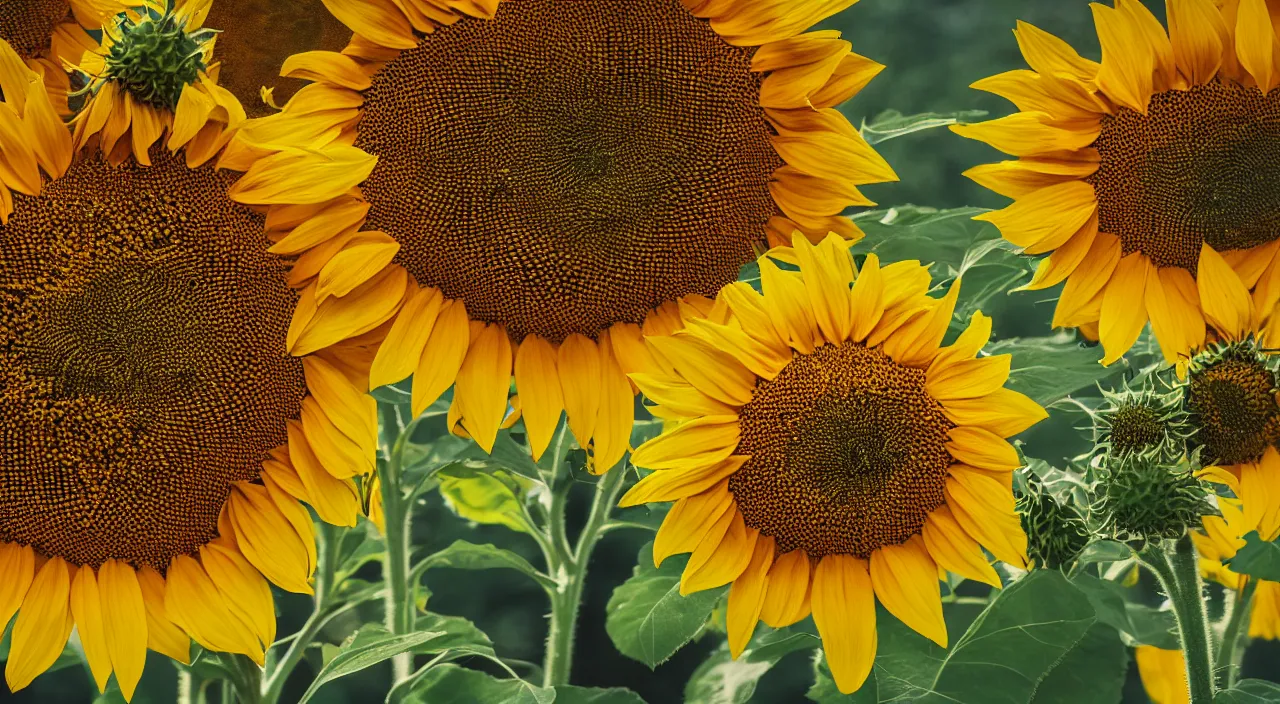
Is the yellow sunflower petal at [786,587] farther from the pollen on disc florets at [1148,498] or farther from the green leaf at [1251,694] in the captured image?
the green leaf at [1251,694]

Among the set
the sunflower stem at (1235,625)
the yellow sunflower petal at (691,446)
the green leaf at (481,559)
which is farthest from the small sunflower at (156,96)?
the sunflower stem at (1235,625)

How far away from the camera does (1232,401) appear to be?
3.51ft

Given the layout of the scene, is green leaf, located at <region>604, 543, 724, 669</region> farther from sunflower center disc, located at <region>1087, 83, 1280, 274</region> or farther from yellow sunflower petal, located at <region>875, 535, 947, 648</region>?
sunflower center disc, located at <region>1087, 83, 1280, 274</region>

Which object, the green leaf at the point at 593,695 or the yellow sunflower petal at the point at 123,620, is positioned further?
the green leaf at the point at 593,695

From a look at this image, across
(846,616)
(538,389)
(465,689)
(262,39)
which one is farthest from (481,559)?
(262,39)

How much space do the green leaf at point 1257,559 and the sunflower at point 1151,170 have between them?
19 centimetres

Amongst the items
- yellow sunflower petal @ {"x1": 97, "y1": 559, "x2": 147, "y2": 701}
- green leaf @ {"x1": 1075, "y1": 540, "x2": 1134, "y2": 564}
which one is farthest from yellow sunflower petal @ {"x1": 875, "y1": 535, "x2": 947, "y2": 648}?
yellow sunflower petal @ {"x1": 97, "y1": 559, "x2": 147, "y2": 701}

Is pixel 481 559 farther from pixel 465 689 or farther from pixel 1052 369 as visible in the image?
pixel 1052 369

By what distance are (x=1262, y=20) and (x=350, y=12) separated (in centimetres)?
70

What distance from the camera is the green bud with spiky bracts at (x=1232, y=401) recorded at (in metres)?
1.07

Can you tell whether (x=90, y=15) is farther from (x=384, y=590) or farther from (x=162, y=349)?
(x=384, y=590)

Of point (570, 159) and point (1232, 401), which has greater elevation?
point (570, 159)

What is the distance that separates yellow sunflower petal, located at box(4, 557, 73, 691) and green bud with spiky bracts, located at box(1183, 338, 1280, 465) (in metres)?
0.85

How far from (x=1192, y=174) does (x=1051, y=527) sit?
13.6 inches
